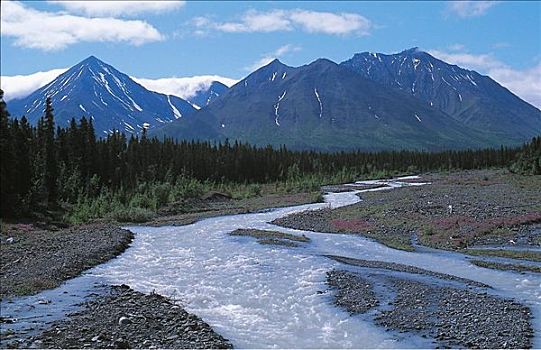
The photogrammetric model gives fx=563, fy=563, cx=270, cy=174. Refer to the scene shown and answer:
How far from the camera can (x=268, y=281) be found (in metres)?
21.2

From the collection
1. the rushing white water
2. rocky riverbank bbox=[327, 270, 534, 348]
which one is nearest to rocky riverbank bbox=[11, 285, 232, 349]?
the rushing white water

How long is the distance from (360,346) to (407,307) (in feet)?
12.8

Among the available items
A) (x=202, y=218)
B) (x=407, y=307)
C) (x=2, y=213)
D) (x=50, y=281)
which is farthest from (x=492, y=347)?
(x=2, y=213)

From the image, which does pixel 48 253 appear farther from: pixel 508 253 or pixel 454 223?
pixel 454 223

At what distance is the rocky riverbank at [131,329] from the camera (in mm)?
13211

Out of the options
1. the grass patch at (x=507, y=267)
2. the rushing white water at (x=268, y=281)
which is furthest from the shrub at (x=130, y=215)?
the grass patch at (x=507, y=267)

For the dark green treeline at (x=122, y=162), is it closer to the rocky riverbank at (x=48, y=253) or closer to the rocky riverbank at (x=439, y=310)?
the rocky riverbank at (x=48, y=253)

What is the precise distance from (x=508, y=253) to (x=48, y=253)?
2164cm

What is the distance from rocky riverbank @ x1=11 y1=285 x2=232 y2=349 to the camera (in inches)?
520

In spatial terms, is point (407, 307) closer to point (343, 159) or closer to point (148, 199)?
point (148, 199)

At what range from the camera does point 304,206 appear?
2197 inches

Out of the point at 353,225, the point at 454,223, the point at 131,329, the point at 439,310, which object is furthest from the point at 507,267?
the point at 131,329

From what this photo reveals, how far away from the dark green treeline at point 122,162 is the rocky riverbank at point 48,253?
349 inches

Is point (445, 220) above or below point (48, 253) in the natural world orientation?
above
